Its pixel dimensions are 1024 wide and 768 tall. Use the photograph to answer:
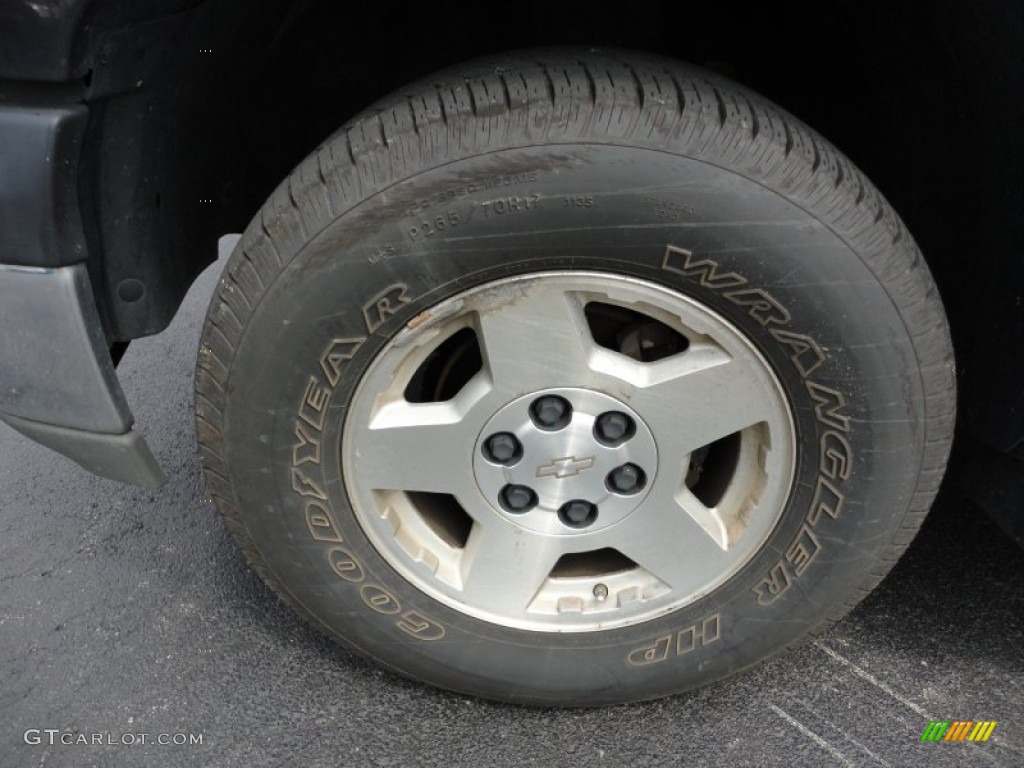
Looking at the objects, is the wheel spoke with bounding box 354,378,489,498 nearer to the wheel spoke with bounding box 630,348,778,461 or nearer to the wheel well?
the wheel spoke with bounding box 630,348,778,461

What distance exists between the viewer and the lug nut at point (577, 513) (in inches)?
65.8

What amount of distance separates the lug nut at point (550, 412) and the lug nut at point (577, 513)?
0.54 feet

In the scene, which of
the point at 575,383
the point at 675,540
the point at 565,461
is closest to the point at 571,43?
the point at 575,383

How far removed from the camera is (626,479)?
1.64 m

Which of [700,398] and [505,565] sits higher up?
[700,398]

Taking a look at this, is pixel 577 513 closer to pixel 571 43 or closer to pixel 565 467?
pixel 565 467

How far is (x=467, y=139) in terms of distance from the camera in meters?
1.41

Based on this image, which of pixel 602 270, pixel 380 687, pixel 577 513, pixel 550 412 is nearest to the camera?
pixel 602 270

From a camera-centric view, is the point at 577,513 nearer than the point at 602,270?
No

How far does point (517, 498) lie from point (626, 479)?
195 millimetres

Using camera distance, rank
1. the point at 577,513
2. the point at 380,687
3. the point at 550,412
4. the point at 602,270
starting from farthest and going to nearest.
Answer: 1. the point at 380,687
2. the point at 577,513
3. the point at 550,412
4. the point at 602,270

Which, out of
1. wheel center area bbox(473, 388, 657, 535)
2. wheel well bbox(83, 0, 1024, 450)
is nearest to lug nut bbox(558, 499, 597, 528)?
wheel center area bbox(473, 388, 657, 535)

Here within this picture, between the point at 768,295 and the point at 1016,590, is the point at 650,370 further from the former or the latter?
the point at 1016,590

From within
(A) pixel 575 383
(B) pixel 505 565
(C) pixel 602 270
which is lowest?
(B) pixel 505 565
